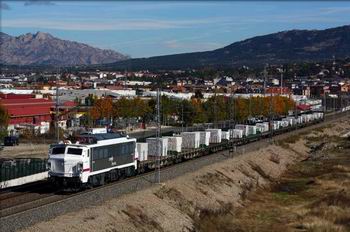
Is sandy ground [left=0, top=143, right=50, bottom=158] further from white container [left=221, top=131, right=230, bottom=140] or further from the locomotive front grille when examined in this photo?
the locomotive front grille

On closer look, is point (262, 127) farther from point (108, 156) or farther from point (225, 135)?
point (108, 156)

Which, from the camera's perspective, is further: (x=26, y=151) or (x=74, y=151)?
(x=26, y=151)

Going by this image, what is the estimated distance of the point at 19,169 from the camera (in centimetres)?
4281

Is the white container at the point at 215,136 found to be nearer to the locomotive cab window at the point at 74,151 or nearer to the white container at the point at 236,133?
the white container at the point at 236,133

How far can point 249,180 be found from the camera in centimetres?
5356

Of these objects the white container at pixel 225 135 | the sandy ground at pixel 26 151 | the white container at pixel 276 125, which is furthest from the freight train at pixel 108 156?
the white container at pixel 276 125

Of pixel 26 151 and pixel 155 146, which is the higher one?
pixel 155 146

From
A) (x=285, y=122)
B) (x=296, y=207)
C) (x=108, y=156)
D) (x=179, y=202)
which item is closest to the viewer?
(x=179, y=202)

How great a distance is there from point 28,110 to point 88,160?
66.9 metres

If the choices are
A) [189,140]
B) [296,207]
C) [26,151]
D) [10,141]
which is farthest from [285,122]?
[296,207]

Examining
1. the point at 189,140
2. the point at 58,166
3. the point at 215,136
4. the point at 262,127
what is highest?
Result: the point at 58,166

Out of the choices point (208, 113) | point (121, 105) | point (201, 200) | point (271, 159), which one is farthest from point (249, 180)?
point (208, 113)

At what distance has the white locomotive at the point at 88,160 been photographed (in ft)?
118

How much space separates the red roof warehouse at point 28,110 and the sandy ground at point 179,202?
46.5m
